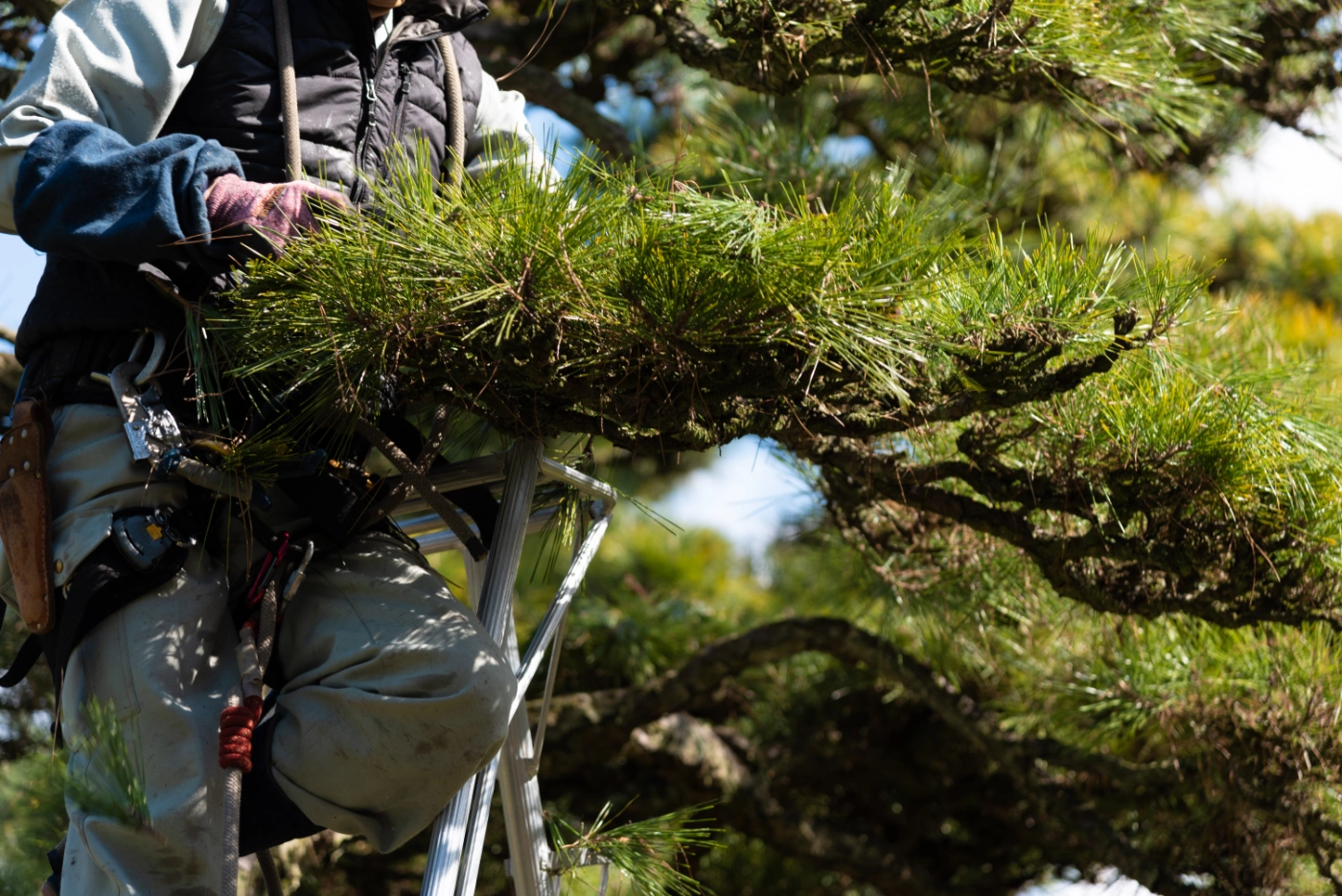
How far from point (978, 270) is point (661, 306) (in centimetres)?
25

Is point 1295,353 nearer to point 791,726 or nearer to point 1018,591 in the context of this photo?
point 1018,591

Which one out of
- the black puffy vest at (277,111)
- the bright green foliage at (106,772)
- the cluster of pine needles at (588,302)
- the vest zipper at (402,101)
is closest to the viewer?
the bright green foliage at (106,772)

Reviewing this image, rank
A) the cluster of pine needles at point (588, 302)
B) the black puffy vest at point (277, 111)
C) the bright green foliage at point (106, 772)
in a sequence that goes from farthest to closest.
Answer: the black puffy vest at point (277, 111)
the cluster of pine needles at point (588, 302)
the bright green foliage at point (106, 772)

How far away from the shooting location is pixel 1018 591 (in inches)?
53.4

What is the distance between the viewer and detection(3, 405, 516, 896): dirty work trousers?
2.33 feet

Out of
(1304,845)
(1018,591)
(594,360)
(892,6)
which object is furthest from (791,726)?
(594,360)

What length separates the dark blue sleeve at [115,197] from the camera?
0.71 metres

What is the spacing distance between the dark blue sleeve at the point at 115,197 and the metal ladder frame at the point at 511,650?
0.24 meters

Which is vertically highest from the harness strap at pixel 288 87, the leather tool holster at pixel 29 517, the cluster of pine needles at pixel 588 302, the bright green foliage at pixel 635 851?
the harness strap at pixel 288 87

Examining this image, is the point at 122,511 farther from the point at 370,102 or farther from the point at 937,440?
the point at 937,440

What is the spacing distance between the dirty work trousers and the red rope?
0.04 meters

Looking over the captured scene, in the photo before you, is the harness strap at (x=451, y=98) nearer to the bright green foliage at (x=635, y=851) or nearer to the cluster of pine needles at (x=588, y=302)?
the cluster of pine needles at (x=588, y=302)

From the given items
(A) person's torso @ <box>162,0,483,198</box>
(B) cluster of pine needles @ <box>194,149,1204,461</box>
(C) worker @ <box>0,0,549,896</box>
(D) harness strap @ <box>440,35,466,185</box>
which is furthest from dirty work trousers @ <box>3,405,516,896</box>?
(D) harness strap @ <box>440,35,466,185</box>

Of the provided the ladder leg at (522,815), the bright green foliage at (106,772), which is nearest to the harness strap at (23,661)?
the bright green foliage at (106,772)
